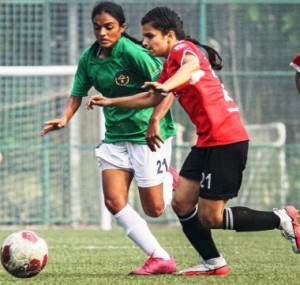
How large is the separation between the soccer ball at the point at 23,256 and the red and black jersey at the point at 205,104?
1222mm

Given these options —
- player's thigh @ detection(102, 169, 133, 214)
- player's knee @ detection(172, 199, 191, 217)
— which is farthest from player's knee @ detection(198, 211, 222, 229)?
player's thigh @ detection(102, 169, 133, 214)

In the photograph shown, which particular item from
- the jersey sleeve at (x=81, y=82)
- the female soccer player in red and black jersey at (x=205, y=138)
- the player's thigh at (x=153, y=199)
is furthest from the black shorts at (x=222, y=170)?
the jersey sleeve at (x=81, y=82)

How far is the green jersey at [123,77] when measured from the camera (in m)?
7.92

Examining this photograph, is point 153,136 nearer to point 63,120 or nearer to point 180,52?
point 180,52

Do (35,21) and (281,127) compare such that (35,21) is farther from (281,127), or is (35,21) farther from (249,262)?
(249,262)

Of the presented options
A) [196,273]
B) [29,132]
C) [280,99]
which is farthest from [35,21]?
[196,273]

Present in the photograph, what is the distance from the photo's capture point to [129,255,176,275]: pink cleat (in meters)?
7.64

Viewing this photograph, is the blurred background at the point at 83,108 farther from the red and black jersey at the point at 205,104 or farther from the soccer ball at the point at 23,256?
the red and black jersey at the point at 205,104

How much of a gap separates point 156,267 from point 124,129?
102 centimetres

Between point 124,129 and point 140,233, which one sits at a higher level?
point 124,129

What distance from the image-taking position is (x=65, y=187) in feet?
47.2

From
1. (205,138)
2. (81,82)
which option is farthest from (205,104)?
(81,82)

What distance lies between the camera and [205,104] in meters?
7.15

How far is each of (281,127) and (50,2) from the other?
3.35 m
